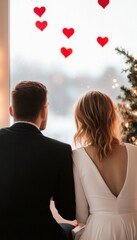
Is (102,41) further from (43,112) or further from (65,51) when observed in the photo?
(43,112)

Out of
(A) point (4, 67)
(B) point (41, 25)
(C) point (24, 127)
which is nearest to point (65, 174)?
(C) point (24, 127)

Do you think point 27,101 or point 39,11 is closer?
point 27,101

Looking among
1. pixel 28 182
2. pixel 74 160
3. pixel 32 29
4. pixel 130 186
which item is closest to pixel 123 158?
pixel 130 186

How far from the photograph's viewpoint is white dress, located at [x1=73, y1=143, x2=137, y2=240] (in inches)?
64.0

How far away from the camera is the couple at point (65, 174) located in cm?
147

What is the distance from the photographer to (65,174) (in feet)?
5.29

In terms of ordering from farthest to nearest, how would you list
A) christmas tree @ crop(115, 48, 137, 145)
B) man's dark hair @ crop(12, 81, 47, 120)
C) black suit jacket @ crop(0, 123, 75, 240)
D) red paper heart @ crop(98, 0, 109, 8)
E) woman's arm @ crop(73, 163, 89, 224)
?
red paper heart @ crop(98, 0, 109, 8)
christmas tree @ crop(115, 48, 137, 145)
woman's arm @ crop(73, 163, 89, 224)
man's dark hair @ crop(12, 81, 47, 120)
black suit jacket @ crop(0, 123, 75, 240)

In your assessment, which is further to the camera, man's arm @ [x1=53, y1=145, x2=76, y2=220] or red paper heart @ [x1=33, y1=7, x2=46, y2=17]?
red paper heart @ [x1=33, y1=7, x2=46, y2=17]

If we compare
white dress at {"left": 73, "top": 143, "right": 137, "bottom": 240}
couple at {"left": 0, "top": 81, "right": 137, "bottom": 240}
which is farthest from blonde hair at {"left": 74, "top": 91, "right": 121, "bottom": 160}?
white dress at {"left": 73, "top": 143, "right": 137, "bottom": 240}

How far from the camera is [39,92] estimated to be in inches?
62.9

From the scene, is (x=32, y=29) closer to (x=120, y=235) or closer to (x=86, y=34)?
(x=86, y=34)

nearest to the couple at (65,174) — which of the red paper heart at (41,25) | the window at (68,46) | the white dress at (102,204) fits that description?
the white dress at (102,204)

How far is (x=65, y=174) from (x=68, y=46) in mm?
1952

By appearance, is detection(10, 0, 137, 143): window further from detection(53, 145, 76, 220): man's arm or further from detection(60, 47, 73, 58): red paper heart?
detection(53, 145, 76, 220): man's arm
